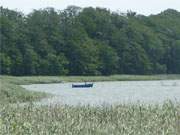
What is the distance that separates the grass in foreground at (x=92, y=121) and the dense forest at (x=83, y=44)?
5497 centimetres

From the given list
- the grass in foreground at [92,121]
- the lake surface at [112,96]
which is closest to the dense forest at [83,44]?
the lake surface at [112,96]

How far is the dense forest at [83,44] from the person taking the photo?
72.2 metres

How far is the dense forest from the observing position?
72188mm

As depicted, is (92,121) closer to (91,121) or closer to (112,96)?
(91,121)

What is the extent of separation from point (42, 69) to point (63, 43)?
7.13 meters

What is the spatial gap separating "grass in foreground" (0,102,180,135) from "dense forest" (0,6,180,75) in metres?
55.0

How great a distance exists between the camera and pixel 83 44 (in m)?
80.8

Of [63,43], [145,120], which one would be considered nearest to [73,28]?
[63,43]

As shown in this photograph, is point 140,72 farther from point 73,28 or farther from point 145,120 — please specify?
point 145,120

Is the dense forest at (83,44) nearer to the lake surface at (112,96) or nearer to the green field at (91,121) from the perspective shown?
the lake surface at (112,96)

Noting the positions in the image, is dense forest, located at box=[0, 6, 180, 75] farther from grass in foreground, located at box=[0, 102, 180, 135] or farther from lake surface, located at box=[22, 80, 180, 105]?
grass in foreground, located at box=[0, 102, 180, 135]

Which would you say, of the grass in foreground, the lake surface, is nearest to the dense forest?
the lake surface

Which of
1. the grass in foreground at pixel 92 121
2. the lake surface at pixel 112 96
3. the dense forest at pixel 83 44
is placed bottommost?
the lake surface at pixel 112 96

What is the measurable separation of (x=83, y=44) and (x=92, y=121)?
7029 cm
